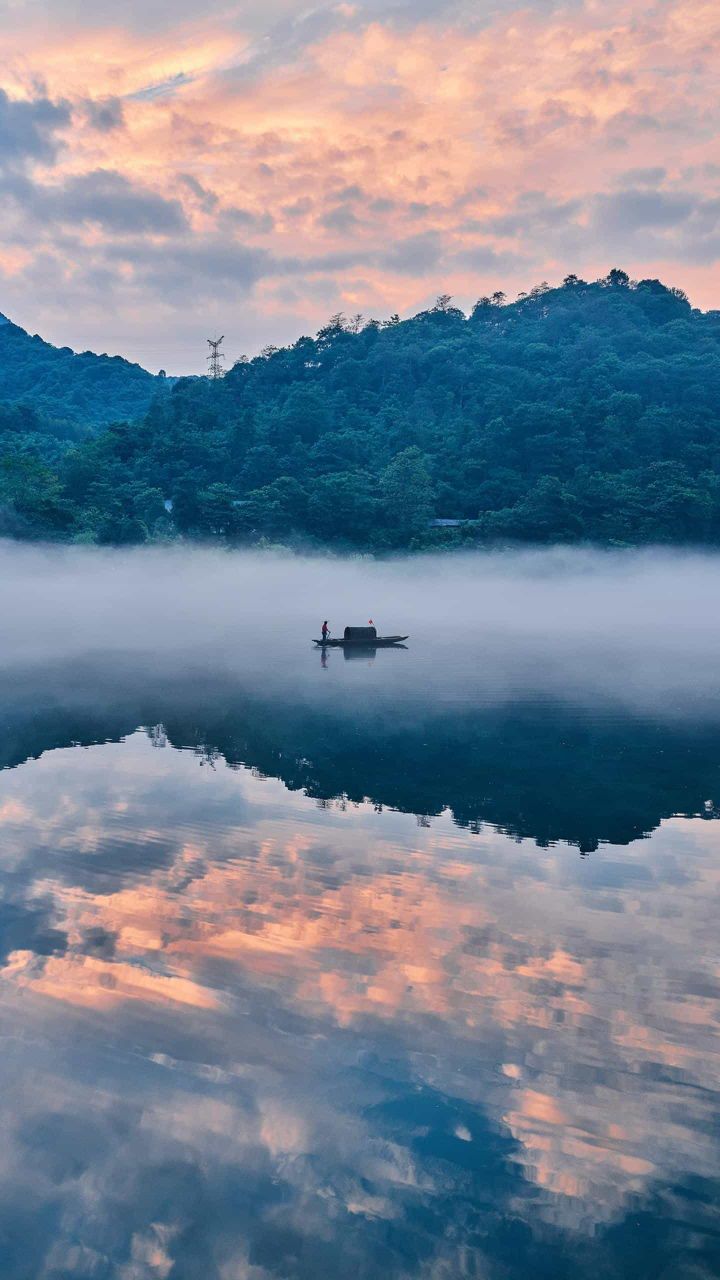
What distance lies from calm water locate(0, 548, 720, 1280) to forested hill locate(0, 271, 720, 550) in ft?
243

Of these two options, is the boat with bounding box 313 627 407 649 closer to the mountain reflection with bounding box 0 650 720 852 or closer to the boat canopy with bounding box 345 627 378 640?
the boat canopy with bounding box 345 627 378 640

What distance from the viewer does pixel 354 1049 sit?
13.7m

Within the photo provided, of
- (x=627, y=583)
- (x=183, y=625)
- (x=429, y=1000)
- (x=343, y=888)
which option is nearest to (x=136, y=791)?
(x=343, y=888)

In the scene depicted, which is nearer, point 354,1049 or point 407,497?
point 354,1049

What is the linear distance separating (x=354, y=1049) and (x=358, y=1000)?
4.42 feet

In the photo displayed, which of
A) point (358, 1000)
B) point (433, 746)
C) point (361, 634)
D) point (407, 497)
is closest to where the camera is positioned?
point (358, 1000)

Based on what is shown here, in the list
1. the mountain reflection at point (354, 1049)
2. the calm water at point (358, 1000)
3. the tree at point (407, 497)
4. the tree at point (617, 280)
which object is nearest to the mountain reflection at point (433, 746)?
the calm water at point (358, 1000)

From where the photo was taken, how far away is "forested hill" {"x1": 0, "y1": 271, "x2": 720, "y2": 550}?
10681cm

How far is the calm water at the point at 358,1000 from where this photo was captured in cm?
1063

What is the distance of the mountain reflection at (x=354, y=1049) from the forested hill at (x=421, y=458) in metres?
87.6

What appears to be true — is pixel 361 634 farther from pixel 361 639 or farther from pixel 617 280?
pixel 617 280

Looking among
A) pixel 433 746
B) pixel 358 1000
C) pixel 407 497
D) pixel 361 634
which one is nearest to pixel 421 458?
pixel 407 497

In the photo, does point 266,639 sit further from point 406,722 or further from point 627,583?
point 627,583

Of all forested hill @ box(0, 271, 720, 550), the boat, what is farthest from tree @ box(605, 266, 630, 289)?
the boat
